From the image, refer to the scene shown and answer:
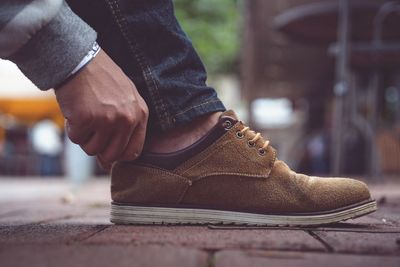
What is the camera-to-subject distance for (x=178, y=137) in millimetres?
1321

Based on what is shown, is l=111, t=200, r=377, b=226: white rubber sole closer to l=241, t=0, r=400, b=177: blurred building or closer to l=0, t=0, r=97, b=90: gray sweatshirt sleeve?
l=0, t=0, r=97, b=90: gray sweatshirt sleeve

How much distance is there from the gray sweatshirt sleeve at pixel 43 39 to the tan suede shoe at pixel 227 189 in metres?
0.36

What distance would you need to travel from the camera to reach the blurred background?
3.19m

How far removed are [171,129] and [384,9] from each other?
2.39m

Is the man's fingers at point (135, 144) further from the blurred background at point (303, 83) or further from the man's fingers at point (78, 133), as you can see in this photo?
the blurred background at point (303, 83)

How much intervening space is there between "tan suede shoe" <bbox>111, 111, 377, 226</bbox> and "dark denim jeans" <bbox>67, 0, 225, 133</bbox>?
0.09 metres

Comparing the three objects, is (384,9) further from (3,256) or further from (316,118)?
(316,118)

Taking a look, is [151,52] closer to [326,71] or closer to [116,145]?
[116,145]

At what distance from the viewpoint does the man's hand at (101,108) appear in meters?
1.07

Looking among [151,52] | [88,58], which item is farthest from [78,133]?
[151,52]

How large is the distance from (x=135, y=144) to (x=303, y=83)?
6454mm

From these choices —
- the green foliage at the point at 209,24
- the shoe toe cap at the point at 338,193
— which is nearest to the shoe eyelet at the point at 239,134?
the shoe toe cap at the point at 338,193

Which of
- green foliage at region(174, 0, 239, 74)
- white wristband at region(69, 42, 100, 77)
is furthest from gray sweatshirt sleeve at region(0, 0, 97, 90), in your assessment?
green foliage at region(174, 0, 239, 74)

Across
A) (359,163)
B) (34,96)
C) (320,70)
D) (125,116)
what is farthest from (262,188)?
(34,96)
